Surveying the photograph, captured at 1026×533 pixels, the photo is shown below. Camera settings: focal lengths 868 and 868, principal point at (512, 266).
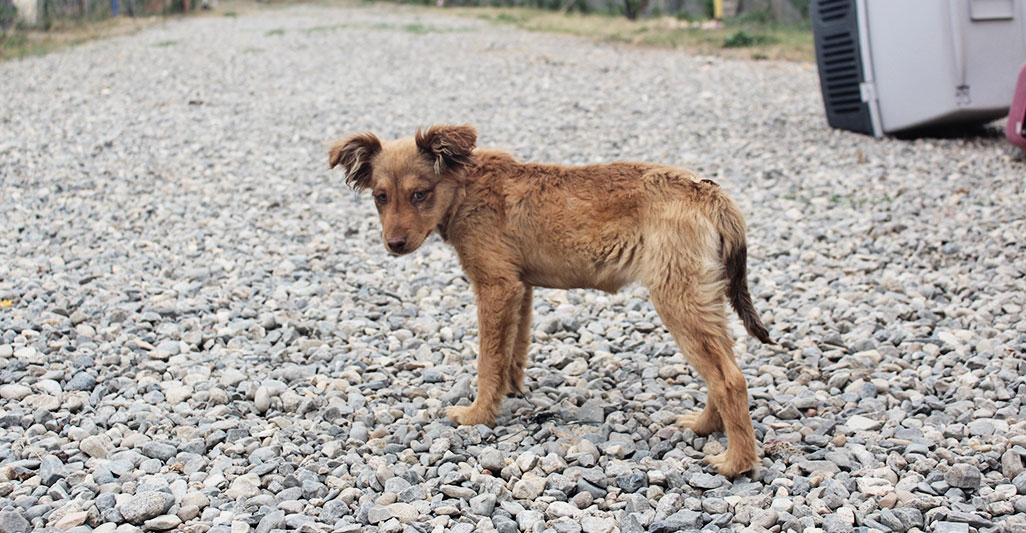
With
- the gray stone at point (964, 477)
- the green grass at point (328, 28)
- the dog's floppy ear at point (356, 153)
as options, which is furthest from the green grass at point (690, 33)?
the gray stone at point (964, 477)

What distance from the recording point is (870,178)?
26.9 ft

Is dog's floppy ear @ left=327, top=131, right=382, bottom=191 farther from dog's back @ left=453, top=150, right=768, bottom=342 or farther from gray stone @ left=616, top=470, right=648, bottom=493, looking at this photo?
gray stone @ left=616, top=470, right=648, bottom=493

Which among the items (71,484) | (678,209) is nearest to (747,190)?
(678,209)

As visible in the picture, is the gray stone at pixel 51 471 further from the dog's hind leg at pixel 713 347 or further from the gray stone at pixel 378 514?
the dog's hind leg at pixel 713 347

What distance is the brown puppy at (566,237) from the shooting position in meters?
3.63

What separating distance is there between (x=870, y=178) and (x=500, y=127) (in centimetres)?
446

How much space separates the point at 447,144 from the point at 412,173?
214mm

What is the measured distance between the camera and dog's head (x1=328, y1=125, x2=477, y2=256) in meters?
4.05

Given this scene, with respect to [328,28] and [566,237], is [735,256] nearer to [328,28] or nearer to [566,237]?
[566,237]

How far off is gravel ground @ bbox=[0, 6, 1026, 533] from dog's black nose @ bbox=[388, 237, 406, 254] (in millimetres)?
845

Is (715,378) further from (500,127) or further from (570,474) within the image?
(500,127)

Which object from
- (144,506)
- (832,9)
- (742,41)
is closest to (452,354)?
(144,506)

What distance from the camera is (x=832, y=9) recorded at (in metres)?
9.86

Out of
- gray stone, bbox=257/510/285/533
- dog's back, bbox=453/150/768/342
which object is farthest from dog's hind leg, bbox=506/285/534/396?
gray stone, bbox=257/510/285/533
